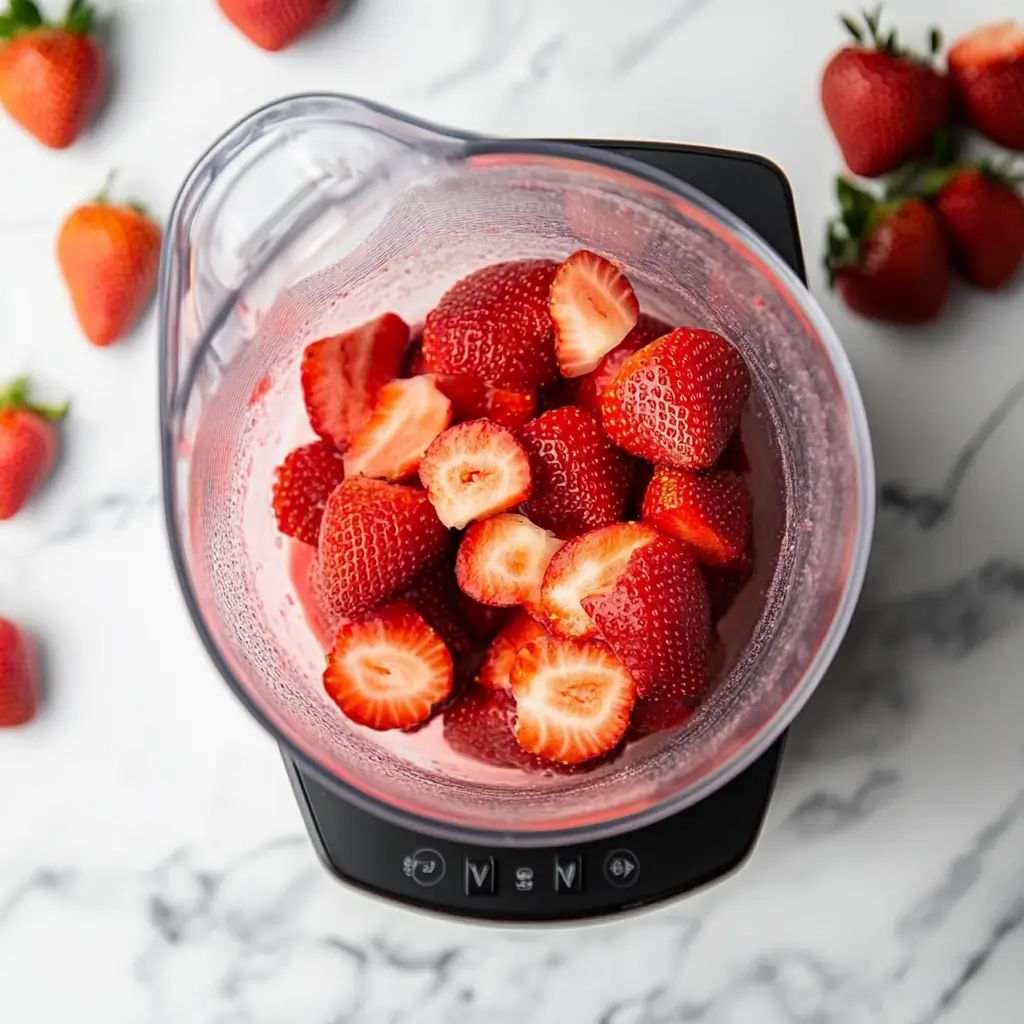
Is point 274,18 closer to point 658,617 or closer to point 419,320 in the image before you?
point 419,320

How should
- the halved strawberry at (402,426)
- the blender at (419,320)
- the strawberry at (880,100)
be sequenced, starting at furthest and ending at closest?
the strawberry at (880,100) < the halved strawberry at (402,426) < the blender at (419,320)

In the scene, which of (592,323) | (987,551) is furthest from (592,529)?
(987,551)

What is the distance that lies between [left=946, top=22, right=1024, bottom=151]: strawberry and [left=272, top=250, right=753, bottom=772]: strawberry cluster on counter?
0.36 m

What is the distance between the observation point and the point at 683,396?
72cm

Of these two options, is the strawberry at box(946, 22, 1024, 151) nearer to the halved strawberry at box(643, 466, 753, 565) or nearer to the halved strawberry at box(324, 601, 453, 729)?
the halved strawberry at box(643, 466, 753, 565)

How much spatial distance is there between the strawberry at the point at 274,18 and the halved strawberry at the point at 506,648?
52 cm

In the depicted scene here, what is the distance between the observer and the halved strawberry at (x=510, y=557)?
31.0 inches

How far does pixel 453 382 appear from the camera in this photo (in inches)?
32.0

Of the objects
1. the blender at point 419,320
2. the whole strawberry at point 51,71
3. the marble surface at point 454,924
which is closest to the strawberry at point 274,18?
the marble surface at point 454,924

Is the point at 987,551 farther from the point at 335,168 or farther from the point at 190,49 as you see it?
the point at 190,49

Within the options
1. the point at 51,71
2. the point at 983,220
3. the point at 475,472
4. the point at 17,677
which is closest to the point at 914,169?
the point at 983,220

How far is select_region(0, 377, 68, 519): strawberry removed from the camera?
101 centimetres

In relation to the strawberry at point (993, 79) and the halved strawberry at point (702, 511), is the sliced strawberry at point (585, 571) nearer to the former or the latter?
the halved strawberry at point (702, 511)

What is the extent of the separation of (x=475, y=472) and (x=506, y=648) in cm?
13
